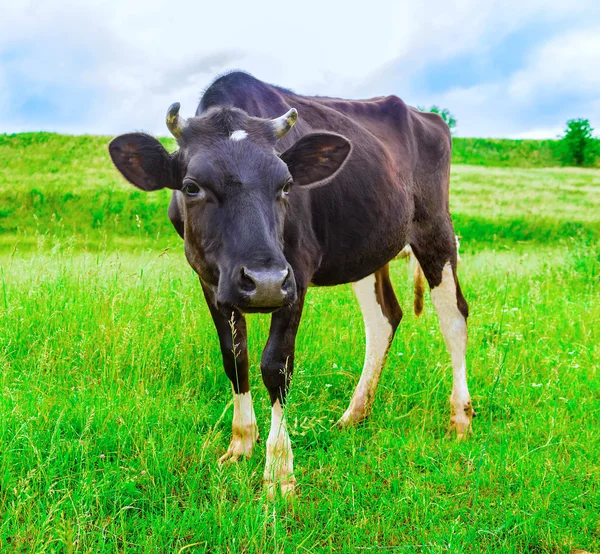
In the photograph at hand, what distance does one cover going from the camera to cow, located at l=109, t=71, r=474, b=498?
3.31 m

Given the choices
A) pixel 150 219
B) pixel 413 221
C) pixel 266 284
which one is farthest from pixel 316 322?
pixel 150 219

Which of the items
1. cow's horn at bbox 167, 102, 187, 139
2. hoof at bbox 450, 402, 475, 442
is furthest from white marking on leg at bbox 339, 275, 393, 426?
cow's horn at bbox 167, 102, 187, 139

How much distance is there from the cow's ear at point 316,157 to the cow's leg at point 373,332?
1765 millimetres

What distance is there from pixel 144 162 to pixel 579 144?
56.7 m

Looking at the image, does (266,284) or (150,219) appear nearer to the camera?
(266,284)

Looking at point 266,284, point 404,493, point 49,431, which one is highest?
point 266,284

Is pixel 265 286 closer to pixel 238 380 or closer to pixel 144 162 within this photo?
pixel 144 162

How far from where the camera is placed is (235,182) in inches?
131

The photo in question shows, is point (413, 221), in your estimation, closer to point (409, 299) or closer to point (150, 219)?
point (409, 299)

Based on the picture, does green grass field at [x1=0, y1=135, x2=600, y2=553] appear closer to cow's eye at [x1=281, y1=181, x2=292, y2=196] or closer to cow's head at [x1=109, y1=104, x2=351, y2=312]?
cow's head at [x1=109, y1=104, x2=351, y2=312]

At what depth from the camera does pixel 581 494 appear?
365cm

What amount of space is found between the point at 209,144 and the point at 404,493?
2.32 meters

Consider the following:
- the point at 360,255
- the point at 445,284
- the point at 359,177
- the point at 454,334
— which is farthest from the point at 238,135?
the point at 454,334

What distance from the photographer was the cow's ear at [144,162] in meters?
3.61
